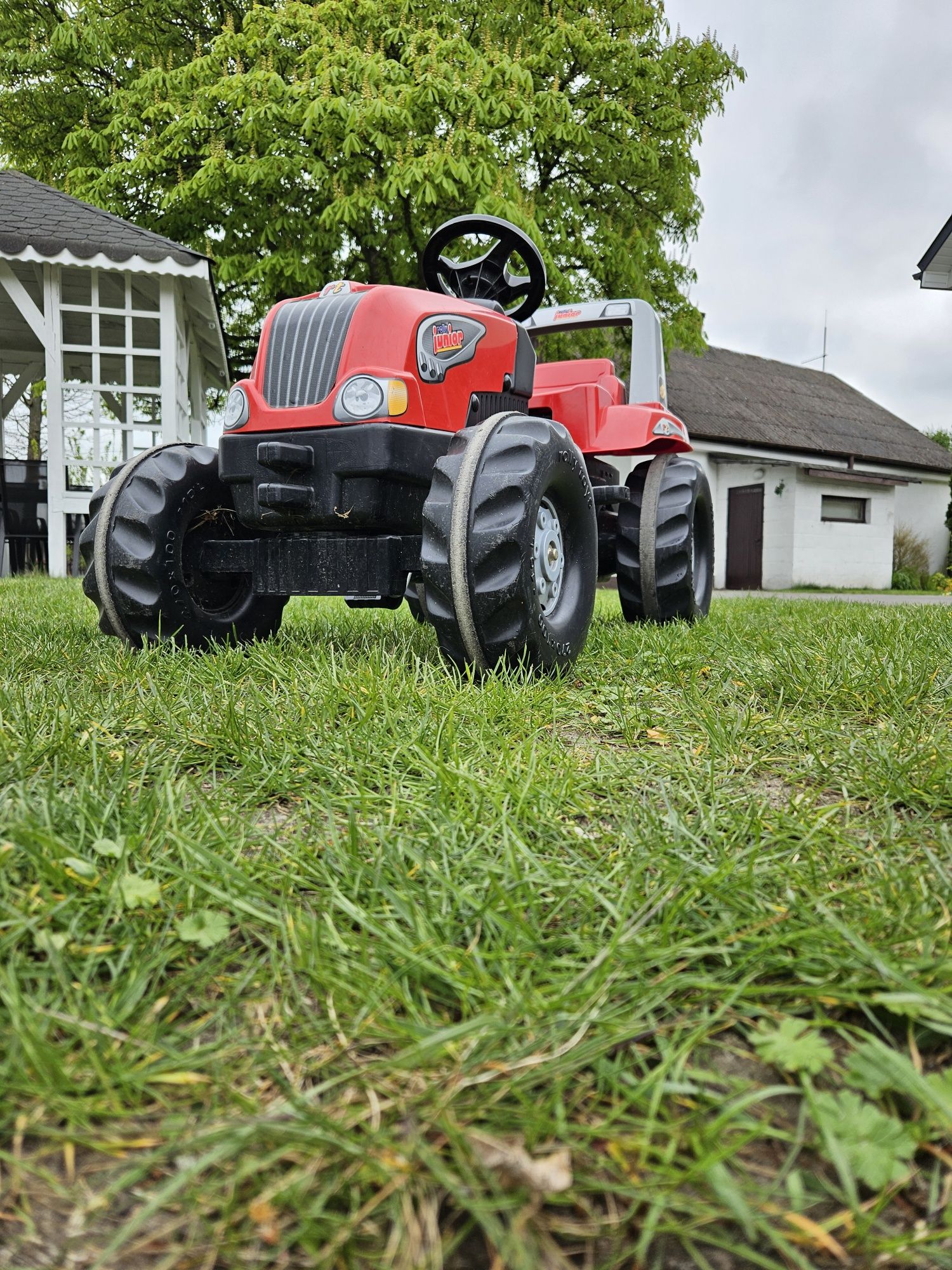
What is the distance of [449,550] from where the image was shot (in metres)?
2.66

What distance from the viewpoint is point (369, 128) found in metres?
11.8

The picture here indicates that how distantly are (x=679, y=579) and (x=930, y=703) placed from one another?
78.7 inches

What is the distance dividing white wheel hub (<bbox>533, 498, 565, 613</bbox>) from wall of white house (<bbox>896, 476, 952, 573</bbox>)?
2308cm

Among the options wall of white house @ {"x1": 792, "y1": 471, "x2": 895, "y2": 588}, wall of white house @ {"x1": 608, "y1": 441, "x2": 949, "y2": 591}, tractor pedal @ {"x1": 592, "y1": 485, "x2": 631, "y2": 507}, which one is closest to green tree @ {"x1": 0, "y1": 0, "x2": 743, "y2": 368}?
wall of white house @ {"x1": 608, "y1": 441, "x2": 949, "y2": 591}

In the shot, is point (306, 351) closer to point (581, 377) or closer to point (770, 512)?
point (581, 377)

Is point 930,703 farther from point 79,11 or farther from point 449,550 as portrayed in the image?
point 79,11

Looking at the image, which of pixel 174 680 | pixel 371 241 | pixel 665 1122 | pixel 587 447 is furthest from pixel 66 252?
pixel 665 1122

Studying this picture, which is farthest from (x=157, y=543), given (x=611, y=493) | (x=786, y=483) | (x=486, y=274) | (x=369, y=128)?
(x=786, y=483)

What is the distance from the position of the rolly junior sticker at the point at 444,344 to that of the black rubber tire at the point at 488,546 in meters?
0.38

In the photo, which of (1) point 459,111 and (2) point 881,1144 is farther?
(1) point 459,111

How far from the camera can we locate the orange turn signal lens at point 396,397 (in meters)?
2.99

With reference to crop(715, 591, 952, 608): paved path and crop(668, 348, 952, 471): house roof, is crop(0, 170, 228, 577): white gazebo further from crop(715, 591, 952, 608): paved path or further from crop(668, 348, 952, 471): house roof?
crop(668, 348, 952, 471): house roof

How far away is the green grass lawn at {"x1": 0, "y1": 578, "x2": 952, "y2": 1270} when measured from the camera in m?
0.85

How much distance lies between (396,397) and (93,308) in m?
9.00
